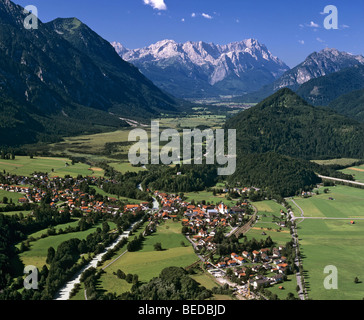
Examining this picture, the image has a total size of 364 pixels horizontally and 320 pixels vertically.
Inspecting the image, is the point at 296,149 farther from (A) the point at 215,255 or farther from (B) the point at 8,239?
(B) the point at 8,239

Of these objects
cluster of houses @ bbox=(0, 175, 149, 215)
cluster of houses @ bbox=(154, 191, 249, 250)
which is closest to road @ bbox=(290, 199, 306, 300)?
cluster of houses @ bbox=(154, 191, 249, 250)

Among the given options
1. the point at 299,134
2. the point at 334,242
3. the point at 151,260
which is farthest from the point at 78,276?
the point at 299,134

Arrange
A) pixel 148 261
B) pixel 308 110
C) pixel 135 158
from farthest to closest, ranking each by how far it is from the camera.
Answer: pixel 308 110, pixel 135 158, pixel 148 261

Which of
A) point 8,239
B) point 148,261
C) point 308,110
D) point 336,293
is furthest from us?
point 308,110

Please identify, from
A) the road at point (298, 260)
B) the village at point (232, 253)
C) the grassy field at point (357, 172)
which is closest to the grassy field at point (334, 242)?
the road at point (298, 260)

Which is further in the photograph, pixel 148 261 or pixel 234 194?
pixel 234 194

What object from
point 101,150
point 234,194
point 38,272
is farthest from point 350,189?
point 101,150

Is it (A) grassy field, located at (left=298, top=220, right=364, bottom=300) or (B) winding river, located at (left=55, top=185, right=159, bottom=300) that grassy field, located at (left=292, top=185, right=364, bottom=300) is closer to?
(A) grassy field, located at (left=298, top=220, right=364, bottom=300)
